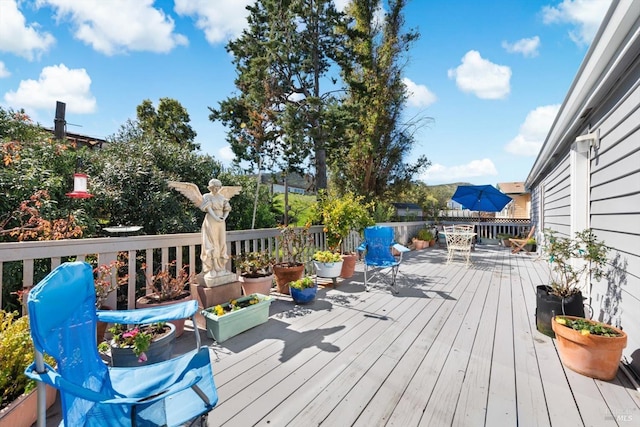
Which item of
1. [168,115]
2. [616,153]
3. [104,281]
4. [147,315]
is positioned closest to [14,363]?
[147,315]

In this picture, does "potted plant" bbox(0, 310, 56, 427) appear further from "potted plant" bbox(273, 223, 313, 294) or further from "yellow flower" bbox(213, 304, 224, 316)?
"potted plant" bbox(273, 223, 313, 294)

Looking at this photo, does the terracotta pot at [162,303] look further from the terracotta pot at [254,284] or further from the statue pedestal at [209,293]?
the terracotta pot at [254,284]

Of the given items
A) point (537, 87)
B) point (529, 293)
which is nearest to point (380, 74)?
point (537, 87)

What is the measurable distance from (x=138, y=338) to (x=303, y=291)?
6.39 feet

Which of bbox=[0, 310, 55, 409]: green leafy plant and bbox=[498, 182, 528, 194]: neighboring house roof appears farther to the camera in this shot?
bbox=[498, 182, 528, 194]: neighboring house roof

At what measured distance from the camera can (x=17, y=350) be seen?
1486 millimetres

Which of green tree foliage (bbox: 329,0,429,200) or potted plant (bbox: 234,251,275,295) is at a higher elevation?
green tree foliage (bbox: 329,0,429,200)

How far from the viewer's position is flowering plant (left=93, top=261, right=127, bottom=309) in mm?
2256

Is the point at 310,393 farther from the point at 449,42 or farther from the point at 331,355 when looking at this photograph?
the point at 449,42

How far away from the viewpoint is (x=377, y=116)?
416 inches

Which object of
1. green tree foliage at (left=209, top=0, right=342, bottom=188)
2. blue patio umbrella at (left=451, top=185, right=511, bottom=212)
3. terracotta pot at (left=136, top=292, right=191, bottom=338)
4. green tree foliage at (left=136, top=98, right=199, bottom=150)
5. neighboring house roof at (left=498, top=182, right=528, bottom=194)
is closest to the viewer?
terracotta pot at (left=136, top=292, right=191, bottom=338)

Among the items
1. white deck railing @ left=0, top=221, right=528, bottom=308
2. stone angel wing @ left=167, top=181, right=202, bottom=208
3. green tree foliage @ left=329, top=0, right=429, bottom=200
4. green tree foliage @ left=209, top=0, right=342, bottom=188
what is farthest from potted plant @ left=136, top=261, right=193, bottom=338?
green tree foliage @ left=329, top=0, right=429, bottom=200

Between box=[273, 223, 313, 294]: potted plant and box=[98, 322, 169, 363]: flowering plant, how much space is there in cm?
187

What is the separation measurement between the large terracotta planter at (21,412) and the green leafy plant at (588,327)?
3.35 meters
